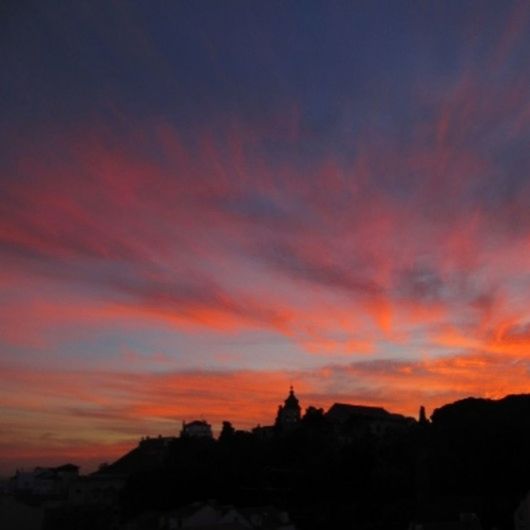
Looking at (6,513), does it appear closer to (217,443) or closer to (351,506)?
(351,506)

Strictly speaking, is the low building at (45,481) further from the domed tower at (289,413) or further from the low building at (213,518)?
the low building at (213,518)

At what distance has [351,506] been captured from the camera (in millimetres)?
65500

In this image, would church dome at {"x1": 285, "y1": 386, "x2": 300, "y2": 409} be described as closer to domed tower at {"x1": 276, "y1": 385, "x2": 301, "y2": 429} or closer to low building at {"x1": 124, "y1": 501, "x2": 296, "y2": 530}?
domed tower at {"x1": 276, "y1": 385, "x2": 301, "y2": 429}

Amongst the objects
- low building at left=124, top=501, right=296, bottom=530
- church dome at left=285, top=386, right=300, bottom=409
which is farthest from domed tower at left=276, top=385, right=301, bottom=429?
low building at left=124, top=501, right=296, bottom=530

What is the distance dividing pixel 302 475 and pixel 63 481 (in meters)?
56.7

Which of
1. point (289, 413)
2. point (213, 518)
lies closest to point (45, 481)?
point (289, 413)

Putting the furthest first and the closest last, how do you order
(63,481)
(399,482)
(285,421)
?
(63,481) → (285,421) → (399,482)

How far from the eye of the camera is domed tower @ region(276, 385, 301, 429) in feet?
339

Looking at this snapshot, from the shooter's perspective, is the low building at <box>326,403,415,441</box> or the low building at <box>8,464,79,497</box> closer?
the low building at <box>326,403,415,441</box>

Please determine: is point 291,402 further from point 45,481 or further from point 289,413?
point 45,481

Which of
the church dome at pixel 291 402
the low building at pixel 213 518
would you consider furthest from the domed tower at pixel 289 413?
the low building at pixel 213 518

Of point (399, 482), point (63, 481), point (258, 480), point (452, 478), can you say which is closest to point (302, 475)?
point (258, 480)

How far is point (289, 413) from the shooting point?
112 m

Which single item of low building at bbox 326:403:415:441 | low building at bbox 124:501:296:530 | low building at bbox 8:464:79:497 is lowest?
low building at bbox 124:501:296:530
